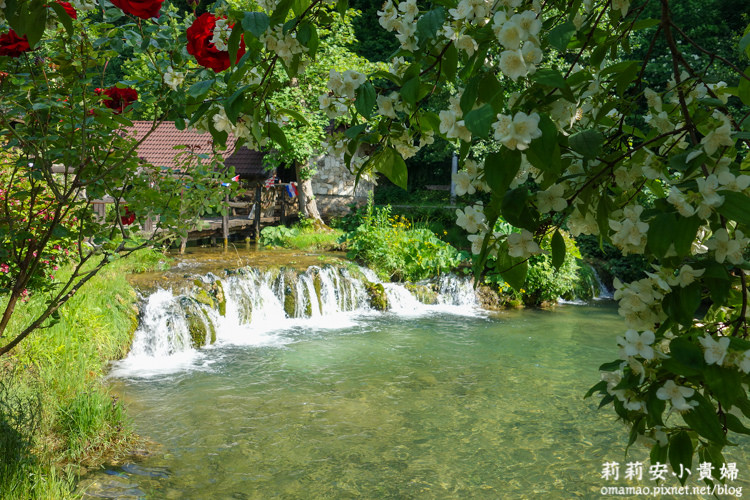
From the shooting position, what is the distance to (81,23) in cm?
225

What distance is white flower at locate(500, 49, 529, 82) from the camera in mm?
981

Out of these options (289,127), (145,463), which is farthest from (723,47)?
(145,463)

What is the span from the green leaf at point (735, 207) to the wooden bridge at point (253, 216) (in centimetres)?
1078

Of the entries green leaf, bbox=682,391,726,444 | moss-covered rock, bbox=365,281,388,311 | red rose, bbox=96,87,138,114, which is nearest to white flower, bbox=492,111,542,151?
green leaf, bbox=682,391,726,444

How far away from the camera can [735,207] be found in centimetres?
89

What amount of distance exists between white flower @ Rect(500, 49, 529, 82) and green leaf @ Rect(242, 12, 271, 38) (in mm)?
435

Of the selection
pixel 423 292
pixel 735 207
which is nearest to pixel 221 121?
pixel 735 207

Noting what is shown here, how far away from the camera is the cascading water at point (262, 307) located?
25.0 ft

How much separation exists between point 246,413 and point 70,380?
59.0 inches

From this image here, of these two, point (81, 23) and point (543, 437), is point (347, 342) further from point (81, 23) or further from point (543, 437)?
point (81, 23)

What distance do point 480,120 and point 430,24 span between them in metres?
0.28

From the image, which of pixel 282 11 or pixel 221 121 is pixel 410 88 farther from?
pixel 221 121

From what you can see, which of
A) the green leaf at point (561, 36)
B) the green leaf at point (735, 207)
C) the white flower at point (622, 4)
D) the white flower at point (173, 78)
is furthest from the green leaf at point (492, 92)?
the white flower at point (173, 78)

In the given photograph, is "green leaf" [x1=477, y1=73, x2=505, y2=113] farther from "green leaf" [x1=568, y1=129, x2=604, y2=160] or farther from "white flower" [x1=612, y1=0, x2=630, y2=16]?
"white flower" [x1=612, y1=0, x2=630, y2=16]
